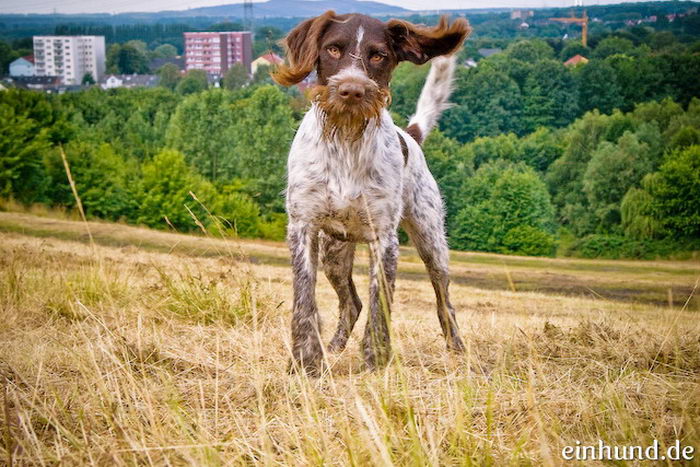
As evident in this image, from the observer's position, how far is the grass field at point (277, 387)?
8.92 ft

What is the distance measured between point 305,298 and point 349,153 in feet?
2.91

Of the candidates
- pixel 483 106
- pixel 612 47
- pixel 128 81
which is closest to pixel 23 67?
pixel 128 81

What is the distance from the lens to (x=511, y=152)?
59469mm

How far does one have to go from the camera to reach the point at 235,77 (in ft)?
237

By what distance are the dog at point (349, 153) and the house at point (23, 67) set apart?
57479 mm

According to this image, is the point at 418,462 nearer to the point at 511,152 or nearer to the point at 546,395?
A: the point at 546,395

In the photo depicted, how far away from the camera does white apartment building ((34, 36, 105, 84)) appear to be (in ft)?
198

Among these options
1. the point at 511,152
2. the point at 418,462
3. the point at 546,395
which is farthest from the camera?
the point at 511,152

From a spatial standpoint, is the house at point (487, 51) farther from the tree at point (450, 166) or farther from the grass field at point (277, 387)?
the grass field at point (277, 387)

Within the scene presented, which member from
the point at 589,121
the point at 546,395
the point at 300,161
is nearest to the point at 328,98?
the point at 300,161

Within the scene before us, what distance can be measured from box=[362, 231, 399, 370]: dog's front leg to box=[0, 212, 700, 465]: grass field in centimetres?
13

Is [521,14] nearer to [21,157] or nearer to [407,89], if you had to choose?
[407,89]

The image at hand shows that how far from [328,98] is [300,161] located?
0.56 meters

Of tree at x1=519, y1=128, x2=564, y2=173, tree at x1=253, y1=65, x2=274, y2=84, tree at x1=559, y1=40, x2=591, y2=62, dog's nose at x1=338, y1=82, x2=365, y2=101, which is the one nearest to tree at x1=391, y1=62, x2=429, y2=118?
tree at x1=519, y1=128, x2=564, y2=173
